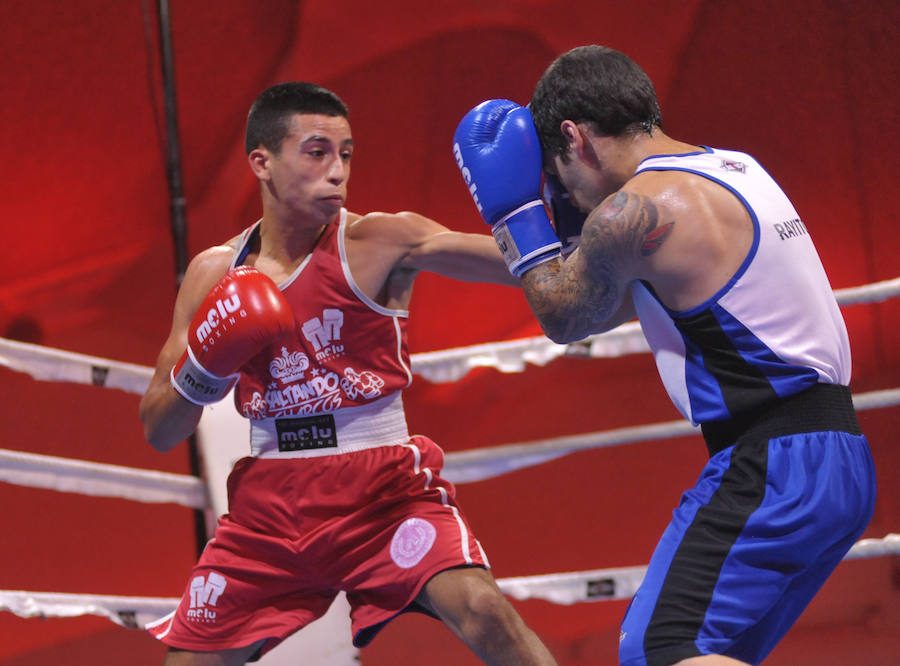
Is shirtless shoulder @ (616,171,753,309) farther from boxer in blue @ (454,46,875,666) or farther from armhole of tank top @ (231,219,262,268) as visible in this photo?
armhole of tank top @ (231,219,262,268)

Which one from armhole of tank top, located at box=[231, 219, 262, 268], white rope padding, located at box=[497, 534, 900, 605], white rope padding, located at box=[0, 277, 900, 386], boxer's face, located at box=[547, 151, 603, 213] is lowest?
white rope padding, located at box=[497, 534, 900, 605]

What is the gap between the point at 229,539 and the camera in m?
2.19

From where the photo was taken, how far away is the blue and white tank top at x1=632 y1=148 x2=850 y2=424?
1498mm

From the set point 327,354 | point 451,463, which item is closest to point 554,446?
point 451,463

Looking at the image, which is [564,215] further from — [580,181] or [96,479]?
[96,479]

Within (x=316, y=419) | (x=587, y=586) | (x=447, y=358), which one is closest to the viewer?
(x=316, y=419)

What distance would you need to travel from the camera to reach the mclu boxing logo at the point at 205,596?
6.91 ft

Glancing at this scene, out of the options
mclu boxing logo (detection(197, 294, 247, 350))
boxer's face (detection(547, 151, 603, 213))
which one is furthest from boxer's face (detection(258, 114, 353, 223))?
boxer's face (detection(547, 151, 603, 213))

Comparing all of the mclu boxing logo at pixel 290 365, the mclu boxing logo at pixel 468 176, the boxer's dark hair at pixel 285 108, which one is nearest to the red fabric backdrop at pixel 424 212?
the boxer's dark hair at pixel 285 108

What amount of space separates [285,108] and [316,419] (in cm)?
84

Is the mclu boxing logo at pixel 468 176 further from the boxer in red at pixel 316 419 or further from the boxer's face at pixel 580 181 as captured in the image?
the boxer in red at pixel 316 419

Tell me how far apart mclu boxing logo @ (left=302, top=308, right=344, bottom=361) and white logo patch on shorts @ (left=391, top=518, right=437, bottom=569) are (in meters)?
0.46

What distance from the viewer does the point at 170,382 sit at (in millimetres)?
2230

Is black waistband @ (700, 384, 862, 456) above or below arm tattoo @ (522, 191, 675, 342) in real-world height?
below
